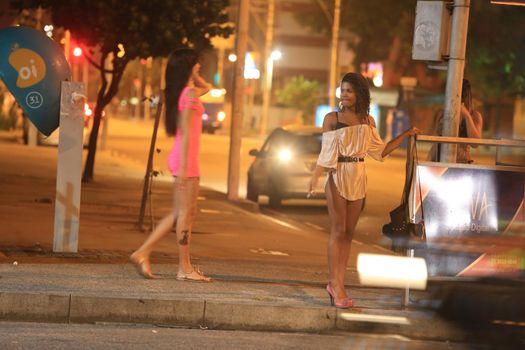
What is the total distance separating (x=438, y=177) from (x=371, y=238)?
317 inches

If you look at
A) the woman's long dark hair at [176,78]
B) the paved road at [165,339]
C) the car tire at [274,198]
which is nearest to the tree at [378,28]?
the car tire at [274,198]

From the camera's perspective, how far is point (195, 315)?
8.38 meters

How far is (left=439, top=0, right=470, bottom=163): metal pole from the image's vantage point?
375 inches

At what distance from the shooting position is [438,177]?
28.7 ft

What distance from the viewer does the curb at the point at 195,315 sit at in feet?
27.3

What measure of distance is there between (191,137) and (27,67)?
10.5ft

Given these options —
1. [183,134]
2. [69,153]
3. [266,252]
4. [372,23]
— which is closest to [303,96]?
[372,23]

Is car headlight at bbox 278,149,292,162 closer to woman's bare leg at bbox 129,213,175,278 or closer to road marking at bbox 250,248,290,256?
road marking at bbox 250,248,290,256

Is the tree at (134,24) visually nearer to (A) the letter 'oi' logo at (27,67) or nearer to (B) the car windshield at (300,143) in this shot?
(B) the car windshield at (300,143)

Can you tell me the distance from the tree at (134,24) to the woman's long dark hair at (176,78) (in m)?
10.6

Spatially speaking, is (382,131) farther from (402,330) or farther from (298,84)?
(402,330)

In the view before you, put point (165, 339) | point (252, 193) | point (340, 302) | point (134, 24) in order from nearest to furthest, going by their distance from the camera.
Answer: point (165, 339)
point (340, 302)
point (134, 24)
point (252, 193)

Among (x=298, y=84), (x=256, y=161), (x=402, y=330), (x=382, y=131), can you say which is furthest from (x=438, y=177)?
(x=298, y=84)

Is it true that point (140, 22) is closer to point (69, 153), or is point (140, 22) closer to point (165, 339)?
point (69, 153)
